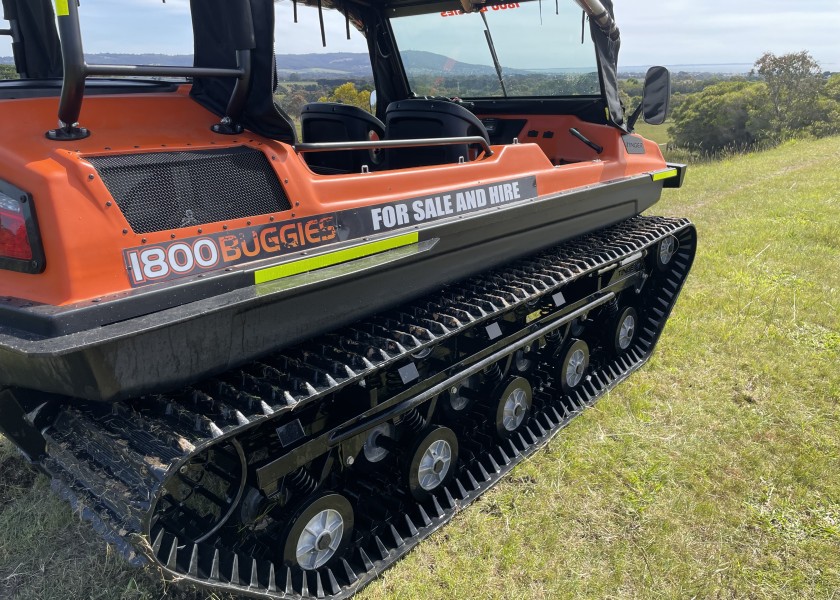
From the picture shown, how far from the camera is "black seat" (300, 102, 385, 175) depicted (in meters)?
3.49

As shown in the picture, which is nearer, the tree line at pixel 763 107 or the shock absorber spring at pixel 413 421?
the shock absorber spring at pixel 413 421

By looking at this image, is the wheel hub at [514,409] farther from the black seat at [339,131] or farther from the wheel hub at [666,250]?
the wheel hub at [666,250]

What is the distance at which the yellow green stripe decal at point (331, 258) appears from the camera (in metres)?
2.26

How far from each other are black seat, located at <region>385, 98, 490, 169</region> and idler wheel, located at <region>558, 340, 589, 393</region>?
1385 millimetres

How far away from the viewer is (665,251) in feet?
16.8

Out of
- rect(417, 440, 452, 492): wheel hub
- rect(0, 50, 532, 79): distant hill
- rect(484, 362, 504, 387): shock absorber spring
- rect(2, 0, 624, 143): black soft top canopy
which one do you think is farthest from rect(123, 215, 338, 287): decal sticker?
rect(484, 362, 504, 387): shock absorber spring

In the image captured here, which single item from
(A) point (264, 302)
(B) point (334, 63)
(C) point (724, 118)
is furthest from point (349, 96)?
(C) point (724, 118)

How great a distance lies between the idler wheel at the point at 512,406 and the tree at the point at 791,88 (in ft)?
95.3

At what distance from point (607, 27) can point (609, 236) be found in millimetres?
1308

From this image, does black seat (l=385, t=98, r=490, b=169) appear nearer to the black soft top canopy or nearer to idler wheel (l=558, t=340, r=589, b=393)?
the black soft top canopy

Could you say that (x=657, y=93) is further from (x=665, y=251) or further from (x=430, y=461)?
(x=430, y=461)

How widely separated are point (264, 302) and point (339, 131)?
62.9 inches

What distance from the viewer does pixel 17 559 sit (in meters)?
2.83

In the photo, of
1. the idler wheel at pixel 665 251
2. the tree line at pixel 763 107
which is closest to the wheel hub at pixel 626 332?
the idler wheel at pixel 665 251
